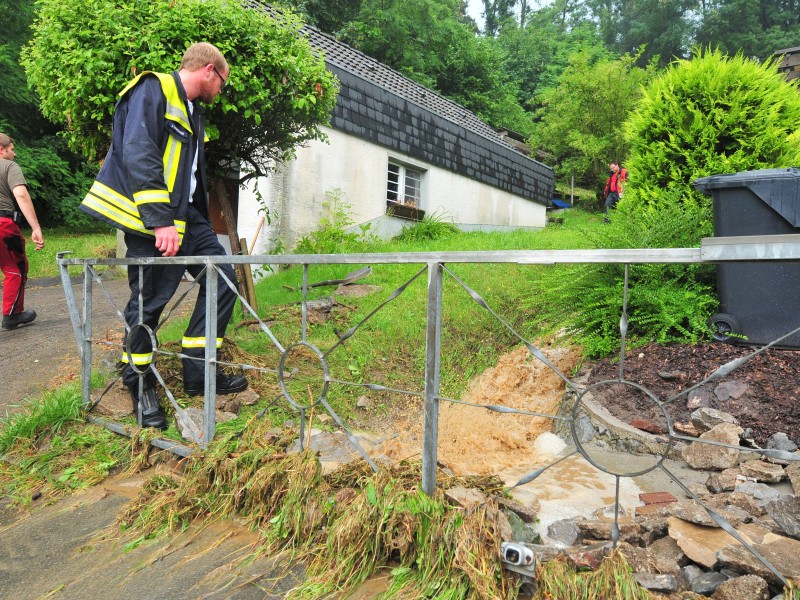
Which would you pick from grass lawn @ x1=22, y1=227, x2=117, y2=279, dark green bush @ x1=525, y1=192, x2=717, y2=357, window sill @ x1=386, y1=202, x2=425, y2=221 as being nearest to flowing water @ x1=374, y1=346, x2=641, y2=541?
dark green bush @ x1=525, y1=192, x2=717, y2=357

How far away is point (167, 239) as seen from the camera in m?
3.17

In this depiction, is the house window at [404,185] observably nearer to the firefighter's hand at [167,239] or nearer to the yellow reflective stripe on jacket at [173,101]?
the yellow reflective stripe on jacket at [173,101]

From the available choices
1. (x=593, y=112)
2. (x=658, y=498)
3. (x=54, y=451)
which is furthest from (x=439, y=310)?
(x=593, y=112)

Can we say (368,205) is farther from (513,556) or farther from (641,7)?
(641,7)

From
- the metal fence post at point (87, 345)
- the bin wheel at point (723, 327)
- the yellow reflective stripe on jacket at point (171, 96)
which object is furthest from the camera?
the bin wheel at point (723, 327)

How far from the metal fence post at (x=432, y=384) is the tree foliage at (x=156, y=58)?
3168mm

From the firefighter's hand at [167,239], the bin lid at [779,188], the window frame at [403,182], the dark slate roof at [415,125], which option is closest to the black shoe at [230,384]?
the firefighter's hand at [167,239]

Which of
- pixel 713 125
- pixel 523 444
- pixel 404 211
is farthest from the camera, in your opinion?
pixel 404 211

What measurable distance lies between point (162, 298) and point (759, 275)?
3757 millimetres

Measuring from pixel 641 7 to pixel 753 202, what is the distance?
46.0m

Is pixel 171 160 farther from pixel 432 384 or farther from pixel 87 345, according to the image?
pixel 432 384

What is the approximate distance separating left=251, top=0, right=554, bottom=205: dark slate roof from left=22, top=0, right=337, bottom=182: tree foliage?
13.5 ft

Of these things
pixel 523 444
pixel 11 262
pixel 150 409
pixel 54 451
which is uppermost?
pixel 11 262

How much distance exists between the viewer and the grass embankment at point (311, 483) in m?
2.02
